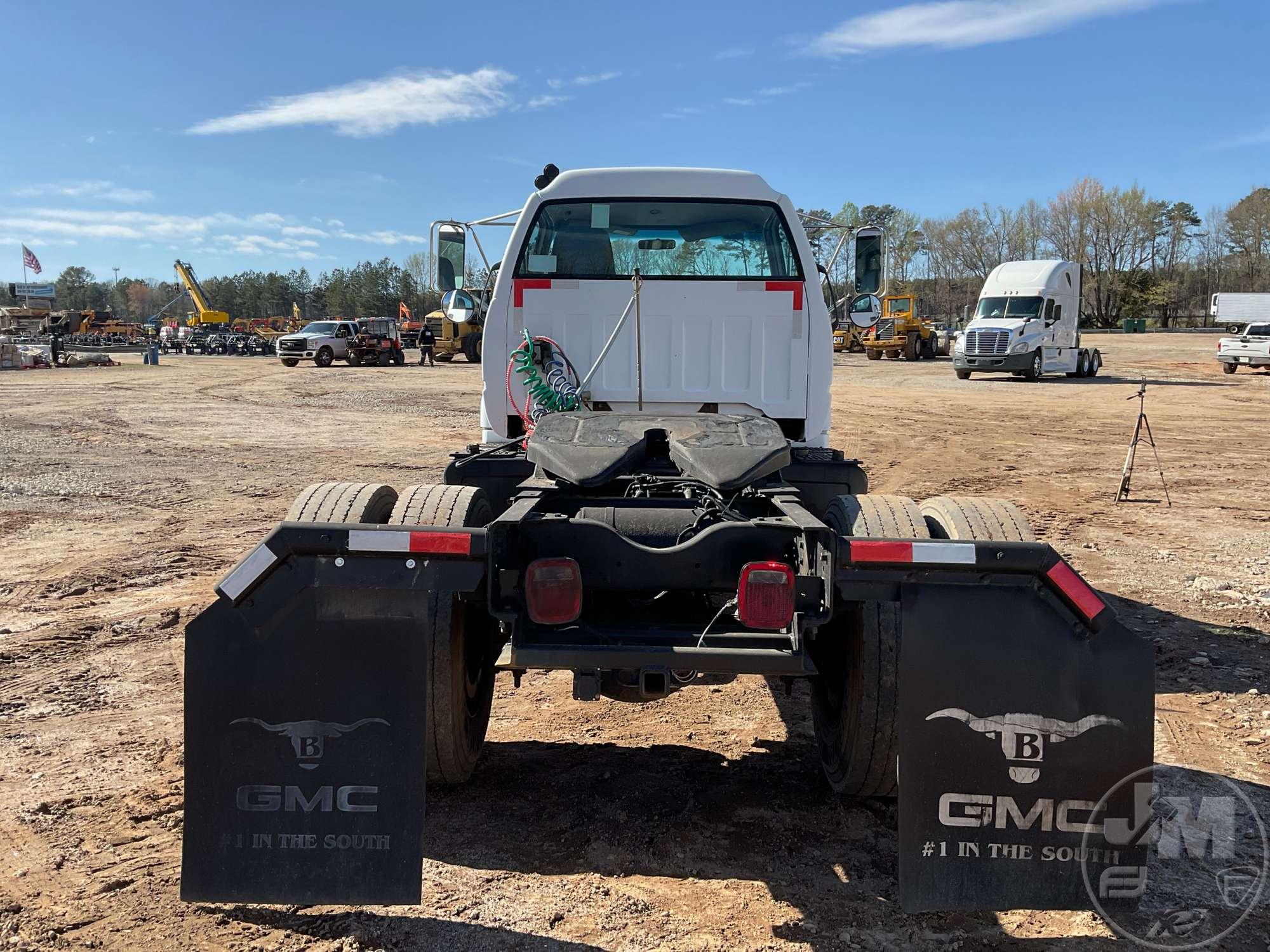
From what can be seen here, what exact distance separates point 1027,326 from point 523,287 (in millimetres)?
26768

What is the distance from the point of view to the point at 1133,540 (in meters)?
8.44

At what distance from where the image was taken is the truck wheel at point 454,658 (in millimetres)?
3223

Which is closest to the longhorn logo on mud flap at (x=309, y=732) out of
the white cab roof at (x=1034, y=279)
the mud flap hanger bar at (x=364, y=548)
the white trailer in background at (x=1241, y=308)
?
the mud flap hanger bar at (x=364, y=548)

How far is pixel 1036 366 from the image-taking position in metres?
29.2

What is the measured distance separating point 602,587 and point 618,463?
677mm

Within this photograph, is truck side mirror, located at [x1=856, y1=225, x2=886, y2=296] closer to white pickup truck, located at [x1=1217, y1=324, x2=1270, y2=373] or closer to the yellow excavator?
white pickup truck, located at [x1=1217, y1=324, x2=1270, y2=373]

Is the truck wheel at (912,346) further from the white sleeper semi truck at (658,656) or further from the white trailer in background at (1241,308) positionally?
the white sleeper semi truck at (658,656)

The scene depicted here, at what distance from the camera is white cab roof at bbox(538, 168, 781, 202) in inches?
209

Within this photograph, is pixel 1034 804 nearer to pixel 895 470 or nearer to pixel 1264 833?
pixel 1264 833

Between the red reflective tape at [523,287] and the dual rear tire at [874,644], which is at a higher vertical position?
the red reflective tape at [523,287]

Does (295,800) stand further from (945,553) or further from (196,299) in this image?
(196,299)

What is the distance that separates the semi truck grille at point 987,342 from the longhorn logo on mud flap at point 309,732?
2893cm

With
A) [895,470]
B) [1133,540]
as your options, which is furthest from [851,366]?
[1133,540]

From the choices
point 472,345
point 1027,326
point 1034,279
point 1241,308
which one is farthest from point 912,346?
point 1241,308
